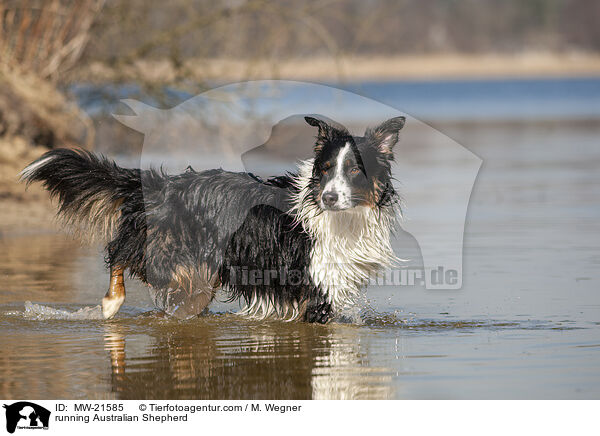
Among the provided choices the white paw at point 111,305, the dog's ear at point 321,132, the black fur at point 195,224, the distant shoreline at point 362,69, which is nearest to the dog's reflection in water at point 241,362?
the white paw at point 111,305

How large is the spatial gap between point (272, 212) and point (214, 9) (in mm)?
8137

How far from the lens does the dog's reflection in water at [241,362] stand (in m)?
5.14

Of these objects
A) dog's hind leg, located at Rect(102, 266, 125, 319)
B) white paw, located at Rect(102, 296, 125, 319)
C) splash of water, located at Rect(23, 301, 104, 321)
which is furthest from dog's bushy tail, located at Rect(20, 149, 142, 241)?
splash of water, located at Rect(23, 301, 104, 321)

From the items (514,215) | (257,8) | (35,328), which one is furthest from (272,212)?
(257,8)

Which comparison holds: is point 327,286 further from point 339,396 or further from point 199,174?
point 339,396

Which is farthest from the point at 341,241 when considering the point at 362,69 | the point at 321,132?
the point at 362,69

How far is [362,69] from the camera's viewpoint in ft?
118

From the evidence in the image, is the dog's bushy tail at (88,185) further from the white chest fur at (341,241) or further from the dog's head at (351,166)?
the dog's head at (351,166)

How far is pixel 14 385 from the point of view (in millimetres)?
5230

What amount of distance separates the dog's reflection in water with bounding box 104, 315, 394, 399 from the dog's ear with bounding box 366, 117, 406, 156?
1.30 metres
